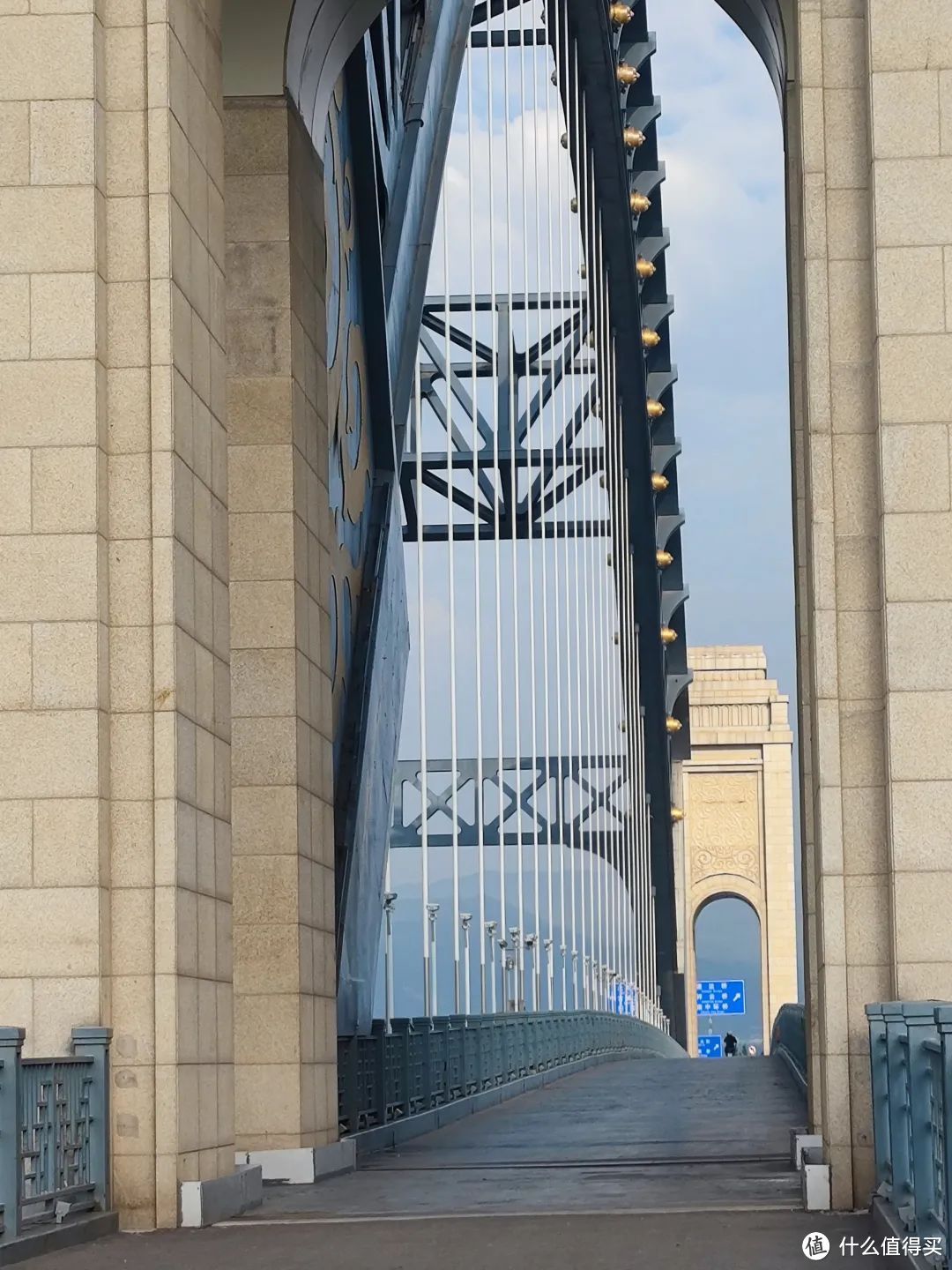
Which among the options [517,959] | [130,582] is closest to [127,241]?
[130,582]

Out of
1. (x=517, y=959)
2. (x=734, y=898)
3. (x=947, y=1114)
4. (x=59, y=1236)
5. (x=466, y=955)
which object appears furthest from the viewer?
(x=734, y=898)

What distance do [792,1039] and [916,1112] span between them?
24004mm

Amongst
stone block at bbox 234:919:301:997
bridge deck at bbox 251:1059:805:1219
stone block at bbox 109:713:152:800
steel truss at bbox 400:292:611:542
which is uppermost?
steel truss at bbox 400:292:611:542

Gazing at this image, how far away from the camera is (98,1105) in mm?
10078

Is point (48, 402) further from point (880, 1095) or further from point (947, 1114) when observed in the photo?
point (947, 1114)

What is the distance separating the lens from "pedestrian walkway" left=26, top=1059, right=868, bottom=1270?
8.91m

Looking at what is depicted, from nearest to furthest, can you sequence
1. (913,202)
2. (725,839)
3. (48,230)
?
(913,202)
(48,230)
(725,839)

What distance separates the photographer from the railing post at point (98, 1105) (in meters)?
10.0

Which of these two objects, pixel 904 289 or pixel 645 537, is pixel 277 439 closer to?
pixel 904 289

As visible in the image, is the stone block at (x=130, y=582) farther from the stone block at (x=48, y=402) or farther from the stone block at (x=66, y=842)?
the stone block at (x=66, y=842)

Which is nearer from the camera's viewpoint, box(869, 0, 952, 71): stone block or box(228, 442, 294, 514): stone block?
box(869, 0, 952, 71): stone block

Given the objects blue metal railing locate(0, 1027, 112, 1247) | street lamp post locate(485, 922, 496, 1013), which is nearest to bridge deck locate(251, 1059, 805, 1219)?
blue metal railing locate(0, 1027, 112, 1247)

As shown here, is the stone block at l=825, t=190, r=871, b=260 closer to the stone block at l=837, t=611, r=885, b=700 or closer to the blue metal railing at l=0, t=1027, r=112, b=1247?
the stone block at l=837, t=611, r=885, b=700

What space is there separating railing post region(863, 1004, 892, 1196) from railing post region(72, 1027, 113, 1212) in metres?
3.33
